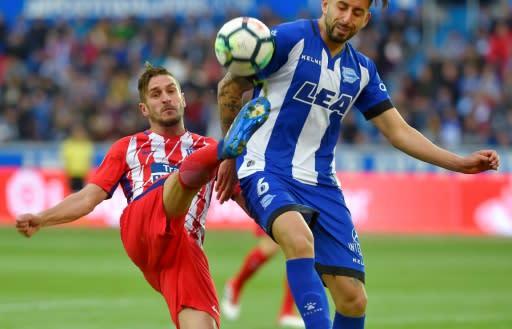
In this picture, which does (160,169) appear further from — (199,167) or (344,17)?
(344,17)

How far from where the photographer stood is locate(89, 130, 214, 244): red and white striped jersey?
7148 millimetres

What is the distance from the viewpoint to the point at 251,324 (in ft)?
35.6

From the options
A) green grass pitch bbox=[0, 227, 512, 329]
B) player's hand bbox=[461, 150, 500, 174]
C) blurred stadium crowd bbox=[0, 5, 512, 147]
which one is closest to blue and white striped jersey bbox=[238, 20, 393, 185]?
player's hand bbox=[461, 150, 500, 174]

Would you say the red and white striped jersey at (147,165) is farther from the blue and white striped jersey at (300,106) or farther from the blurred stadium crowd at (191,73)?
the blurred stadium crowd at (191,73)

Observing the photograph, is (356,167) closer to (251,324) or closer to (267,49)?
(251,324)

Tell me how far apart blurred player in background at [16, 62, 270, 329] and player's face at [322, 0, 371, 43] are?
3.63 feet

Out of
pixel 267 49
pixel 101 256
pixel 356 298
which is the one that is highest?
pixel 267 49

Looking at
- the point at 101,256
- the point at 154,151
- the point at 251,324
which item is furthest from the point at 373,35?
the point at 154,151

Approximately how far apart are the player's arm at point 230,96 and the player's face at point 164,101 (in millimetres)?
442

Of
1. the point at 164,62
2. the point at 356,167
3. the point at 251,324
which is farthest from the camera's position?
the point at 164,62

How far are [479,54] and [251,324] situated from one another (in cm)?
1486

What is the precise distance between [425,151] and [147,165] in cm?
185

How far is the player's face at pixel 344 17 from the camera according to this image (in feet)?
22.3

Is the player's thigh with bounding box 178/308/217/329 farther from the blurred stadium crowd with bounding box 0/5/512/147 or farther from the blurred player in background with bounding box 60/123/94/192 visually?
the blurred stadium crowd with bounding box 0/5/512/147
